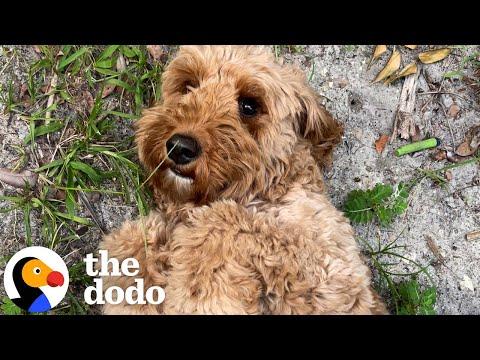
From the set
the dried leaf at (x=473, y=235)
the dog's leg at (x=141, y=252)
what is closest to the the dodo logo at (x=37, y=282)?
the dog's leg at (x=141, y=252)

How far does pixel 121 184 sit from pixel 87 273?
0.59m

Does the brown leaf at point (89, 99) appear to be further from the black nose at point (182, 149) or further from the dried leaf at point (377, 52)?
the dried leaf at point (377, 52)

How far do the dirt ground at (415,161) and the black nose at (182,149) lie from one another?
47.6 inches

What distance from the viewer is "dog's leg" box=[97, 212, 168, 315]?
2.57 metres

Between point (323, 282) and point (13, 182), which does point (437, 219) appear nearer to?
point (323, 282)

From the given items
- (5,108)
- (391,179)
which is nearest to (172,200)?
(5,108)

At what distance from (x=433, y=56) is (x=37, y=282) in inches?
106

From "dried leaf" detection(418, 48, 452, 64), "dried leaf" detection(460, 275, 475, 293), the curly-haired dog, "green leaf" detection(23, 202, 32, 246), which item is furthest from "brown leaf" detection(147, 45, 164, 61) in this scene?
"dried leaf" detection(460, 275, 475, 293)

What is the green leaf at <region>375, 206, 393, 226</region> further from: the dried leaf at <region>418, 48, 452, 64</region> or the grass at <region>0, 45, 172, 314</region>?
the grass at <region>0, 45, 172, 314</region>

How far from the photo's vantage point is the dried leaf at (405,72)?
3486 millimetres

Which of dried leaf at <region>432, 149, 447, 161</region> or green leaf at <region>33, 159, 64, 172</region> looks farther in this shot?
dried leaf at <region>432, 149, 447, 161</region>

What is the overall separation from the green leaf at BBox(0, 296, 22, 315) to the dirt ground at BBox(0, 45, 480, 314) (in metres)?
1.89

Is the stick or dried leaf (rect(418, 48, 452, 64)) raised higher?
dried leaf (rect(418, 48, 452, 64))

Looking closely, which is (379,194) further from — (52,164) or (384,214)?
(52,164)
